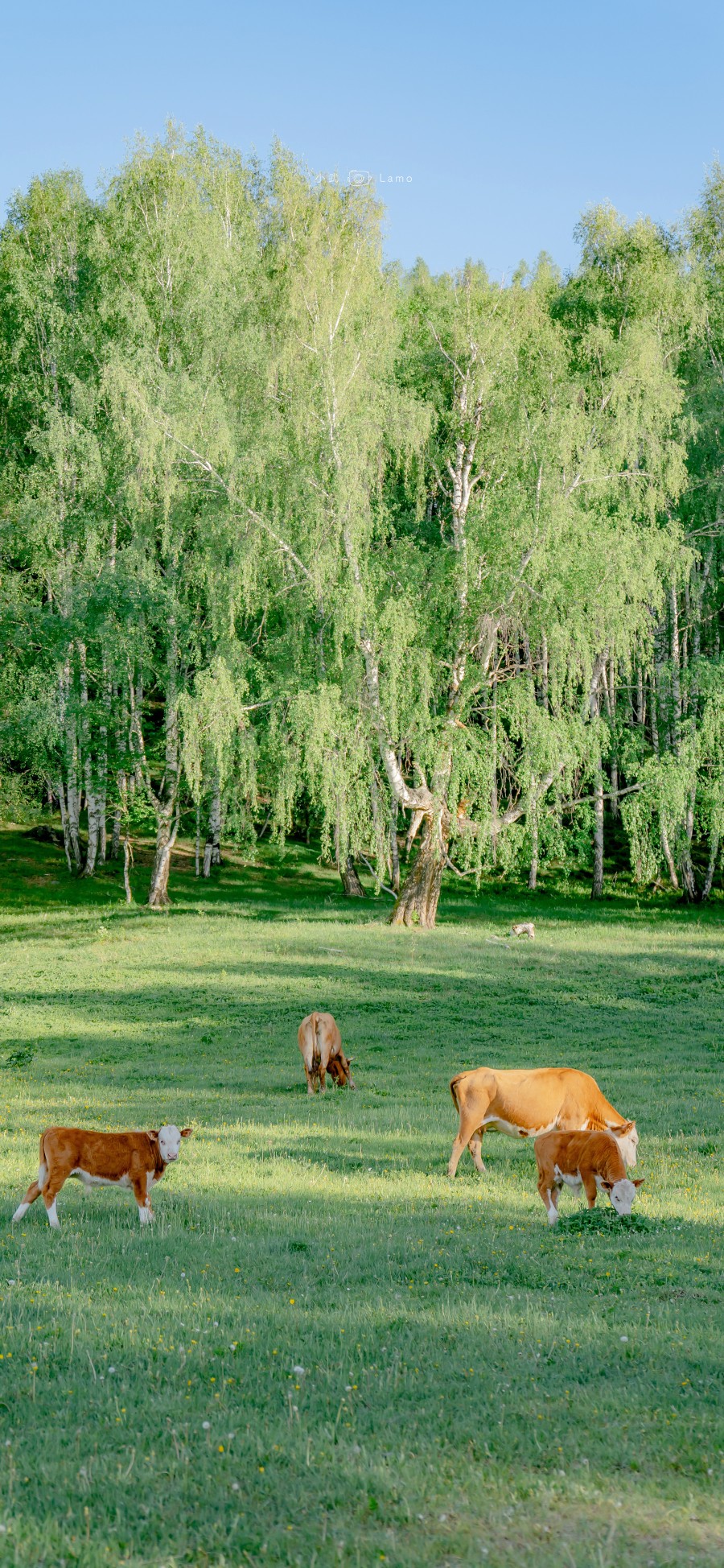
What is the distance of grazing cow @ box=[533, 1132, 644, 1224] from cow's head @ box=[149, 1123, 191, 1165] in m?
3.19

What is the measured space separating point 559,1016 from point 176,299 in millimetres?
28858

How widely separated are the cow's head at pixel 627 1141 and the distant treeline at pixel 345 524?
21.3 meters

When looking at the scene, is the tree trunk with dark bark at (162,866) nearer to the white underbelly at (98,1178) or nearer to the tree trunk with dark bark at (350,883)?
the tree trunk with dark bark at (350,883)

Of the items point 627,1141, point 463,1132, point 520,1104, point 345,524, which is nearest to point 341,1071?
point 463,1132

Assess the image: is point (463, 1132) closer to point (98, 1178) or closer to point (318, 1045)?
point (98, 1178)

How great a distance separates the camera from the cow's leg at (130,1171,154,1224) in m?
10.2

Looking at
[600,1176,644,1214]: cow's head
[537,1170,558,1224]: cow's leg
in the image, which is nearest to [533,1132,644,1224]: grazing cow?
[537,1170,558,1224]: cow's leg

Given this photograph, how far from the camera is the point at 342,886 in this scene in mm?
A: 47531

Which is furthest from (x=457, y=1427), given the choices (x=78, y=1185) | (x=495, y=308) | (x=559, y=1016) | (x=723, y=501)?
(x=723, y=501)

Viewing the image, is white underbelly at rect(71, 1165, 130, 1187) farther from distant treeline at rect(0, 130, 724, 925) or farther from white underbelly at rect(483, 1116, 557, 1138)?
distant treeline at rect(0, 130, 724, 925)

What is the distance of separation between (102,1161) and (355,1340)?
387cm

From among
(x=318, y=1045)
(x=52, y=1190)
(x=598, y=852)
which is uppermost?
(x=598, y=852)

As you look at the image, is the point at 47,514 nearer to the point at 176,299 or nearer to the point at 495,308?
the point at 176,299

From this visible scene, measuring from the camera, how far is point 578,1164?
10711 millimetres
